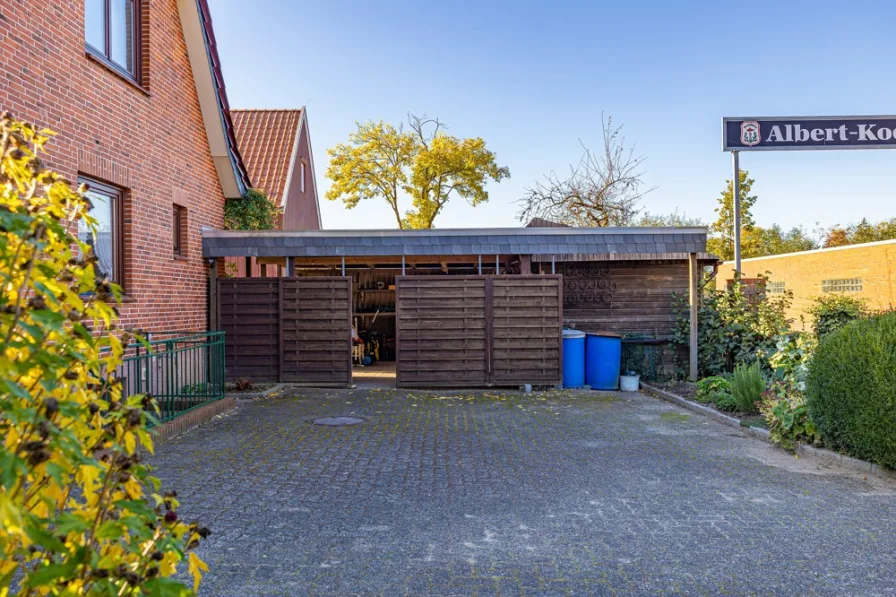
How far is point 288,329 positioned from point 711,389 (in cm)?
776

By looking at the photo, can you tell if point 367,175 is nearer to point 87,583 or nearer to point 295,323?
point 295,323

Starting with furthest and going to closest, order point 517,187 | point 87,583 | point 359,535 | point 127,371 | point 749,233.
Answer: point 749,233 → point 517,187 → point 127,371 → point 359,535 → point 87,583

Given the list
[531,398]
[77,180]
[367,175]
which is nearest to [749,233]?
[367,175]

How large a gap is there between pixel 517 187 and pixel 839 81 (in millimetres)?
10802

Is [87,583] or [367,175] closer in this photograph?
[87,583]

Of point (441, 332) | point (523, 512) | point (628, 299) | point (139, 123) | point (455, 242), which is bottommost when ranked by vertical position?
point (523, 512)

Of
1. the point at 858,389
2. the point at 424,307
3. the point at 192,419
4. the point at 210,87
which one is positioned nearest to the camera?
the point at 858,389

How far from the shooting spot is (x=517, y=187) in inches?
964

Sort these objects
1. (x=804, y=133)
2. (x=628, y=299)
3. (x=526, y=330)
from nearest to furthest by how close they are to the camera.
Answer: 1. (x=526, y=330)
2. (x=804, y=133)
3. (x=628, y=299)

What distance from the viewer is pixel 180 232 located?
11.4 meters

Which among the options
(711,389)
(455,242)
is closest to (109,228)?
(455,242)

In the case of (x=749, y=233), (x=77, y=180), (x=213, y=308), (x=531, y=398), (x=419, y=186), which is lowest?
(x=531, y=398)

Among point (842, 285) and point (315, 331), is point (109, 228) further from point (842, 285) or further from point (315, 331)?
point (842, 285)

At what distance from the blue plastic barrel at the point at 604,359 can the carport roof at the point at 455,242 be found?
5.59ft
